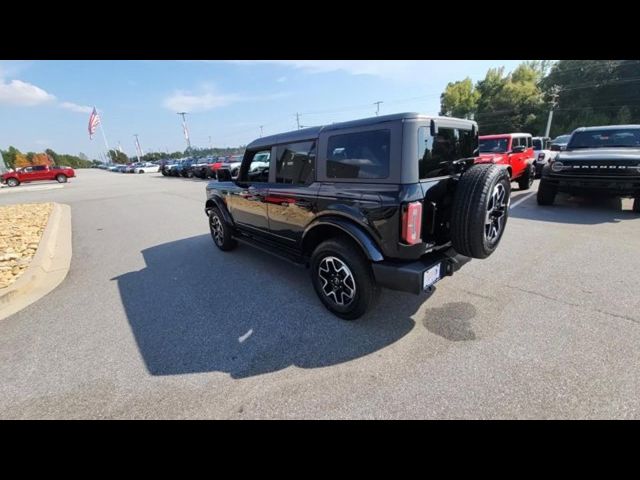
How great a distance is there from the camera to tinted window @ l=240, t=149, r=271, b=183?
4.10 metres

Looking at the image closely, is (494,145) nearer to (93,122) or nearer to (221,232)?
(221,232)

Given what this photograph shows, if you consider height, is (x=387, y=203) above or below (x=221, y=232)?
above

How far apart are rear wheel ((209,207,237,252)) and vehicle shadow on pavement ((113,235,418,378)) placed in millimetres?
656

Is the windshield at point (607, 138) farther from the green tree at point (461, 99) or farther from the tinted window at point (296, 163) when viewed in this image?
the green tree at point (461, 99)

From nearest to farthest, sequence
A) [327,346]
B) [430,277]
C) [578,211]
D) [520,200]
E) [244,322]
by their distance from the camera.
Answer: [430,277] → [327,346] → [244,322] → [578,211] → [520,200]

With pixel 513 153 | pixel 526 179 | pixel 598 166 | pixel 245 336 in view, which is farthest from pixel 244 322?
pixel 526 179

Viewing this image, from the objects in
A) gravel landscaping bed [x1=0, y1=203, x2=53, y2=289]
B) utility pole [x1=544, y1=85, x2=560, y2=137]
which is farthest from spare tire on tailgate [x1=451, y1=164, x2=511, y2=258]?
utility pole [x1=544, y1=85, x2=560, y2=137]

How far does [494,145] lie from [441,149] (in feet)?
27.7

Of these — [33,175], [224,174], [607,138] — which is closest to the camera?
[224,174]

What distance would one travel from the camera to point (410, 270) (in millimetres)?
2449

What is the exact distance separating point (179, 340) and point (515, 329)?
3.17 m

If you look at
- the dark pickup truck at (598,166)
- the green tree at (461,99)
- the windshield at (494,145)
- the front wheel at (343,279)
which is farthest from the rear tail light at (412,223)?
the green tree at (461,99)

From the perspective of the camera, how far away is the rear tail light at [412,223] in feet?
7.76
